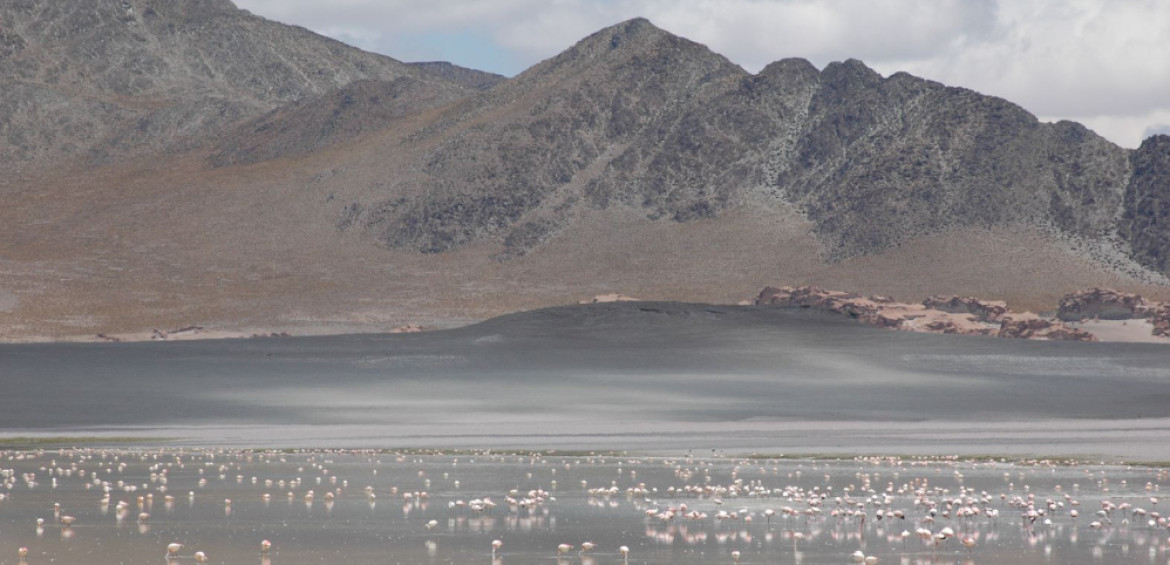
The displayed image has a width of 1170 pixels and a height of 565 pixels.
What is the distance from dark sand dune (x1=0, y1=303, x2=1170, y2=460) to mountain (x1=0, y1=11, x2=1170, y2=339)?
164 ft

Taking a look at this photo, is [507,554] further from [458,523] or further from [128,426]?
[128,426]

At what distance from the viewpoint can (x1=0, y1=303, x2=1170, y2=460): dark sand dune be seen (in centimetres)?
4181

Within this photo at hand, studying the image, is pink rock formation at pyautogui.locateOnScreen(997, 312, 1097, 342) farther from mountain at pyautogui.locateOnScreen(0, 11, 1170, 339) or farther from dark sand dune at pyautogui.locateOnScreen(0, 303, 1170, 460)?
mountain at pyautogui.locateOnScreen(0, 11, 1170, 339)

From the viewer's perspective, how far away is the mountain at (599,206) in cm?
12988

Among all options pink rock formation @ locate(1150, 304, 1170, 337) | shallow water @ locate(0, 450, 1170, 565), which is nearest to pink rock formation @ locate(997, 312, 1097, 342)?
pink rock formation @ locate(1150, 304, 1170, 337)

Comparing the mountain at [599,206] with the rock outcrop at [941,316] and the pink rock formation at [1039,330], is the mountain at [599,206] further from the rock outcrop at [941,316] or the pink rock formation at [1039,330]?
the pink rock formation at [1039,330]

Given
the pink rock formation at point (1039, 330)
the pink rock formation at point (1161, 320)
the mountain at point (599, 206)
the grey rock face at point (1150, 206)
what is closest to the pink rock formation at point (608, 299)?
the pink rock formation at point (1039, 330)

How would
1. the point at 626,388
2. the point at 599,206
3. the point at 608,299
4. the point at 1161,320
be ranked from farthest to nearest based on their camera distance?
the point at 599,206, the point at 608,299, the point at 1161,320, the point at 626,388

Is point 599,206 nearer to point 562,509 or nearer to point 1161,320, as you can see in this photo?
point 1161,320

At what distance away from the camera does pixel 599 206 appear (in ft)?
515

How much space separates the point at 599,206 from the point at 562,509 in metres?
134

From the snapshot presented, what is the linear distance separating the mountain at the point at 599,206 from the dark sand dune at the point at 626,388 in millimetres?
49959

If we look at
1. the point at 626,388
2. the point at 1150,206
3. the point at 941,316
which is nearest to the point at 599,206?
the point at 1150,206

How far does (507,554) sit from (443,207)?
467 ft
